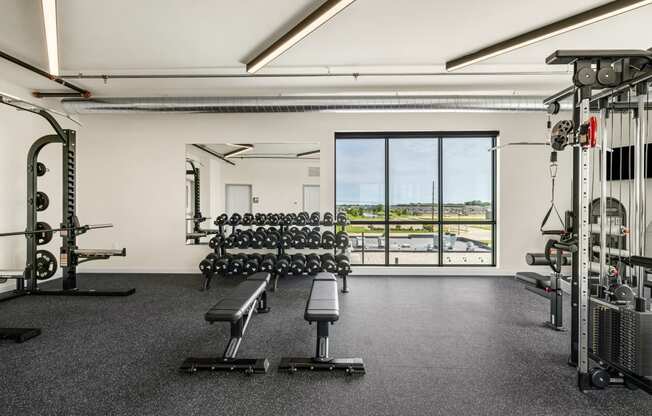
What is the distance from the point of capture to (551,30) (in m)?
2.74

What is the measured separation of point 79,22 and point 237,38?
52.6 inches

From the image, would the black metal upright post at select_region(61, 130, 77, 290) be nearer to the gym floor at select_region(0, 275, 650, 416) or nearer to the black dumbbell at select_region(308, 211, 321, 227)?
the gym floor at select_region(0, 275, 650, 416)

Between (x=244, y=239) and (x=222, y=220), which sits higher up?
(x=222, y=220)

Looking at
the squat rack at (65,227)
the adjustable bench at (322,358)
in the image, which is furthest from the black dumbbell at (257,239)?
the adjustable bench at (322,358)

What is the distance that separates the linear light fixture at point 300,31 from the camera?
92.0 inches

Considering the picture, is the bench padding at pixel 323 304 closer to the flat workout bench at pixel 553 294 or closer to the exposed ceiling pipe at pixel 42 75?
the flat workout bench at pixel 553 294

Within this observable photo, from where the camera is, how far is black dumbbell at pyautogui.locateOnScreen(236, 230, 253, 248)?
446 centimetres

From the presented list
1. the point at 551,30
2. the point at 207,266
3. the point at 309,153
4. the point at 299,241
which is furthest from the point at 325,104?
the point at 207,266

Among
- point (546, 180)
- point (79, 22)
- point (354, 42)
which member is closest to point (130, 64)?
point (79, 22)

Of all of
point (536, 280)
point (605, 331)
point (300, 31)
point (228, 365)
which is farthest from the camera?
point (536, 280)

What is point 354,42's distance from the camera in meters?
3.10

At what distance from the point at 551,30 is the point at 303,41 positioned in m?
2.22

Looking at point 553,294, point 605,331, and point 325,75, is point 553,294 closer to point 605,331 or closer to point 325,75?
point 605,331

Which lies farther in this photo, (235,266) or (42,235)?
(235,266)
